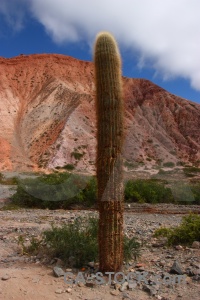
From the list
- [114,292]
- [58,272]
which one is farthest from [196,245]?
[58,272]

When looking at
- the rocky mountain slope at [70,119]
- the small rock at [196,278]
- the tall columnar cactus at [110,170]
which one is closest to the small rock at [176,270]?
the small rock at [196,278]

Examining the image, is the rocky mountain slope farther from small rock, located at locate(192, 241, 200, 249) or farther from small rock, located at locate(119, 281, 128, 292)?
small rock, located at locate(119, 281, 128, 292)

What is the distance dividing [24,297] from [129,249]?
1.92 m

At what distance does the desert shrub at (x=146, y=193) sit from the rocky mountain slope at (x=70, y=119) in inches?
870

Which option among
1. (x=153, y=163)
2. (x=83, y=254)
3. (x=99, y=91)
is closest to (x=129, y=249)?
(x=83, y=254)

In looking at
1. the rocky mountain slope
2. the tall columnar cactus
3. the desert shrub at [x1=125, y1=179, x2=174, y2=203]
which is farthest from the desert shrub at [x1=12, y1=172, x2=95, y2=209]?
the rocky mountain slope

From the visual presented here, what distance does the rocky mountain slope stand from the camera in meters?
42.9

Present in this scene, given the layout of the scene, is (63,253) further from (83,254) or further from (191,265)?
(191,265)

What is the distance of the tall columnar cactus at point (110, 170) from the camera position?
5055 mm

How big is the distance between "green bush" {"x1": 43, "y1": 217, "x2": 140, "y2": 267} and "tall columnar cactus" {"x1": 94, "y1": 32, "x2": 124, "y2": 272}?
0.45 meters

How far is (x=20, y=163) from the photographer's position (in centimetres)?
4022

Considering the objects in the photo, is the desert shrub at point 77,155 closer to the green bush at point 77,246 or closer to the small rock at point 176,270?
the green bush at point 77,246

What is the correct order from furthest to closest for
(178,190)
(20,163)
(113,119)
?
(20,163) → (178,190) → (113,119)

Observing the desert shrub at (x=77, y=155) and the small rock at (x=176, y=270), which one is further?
the desert shrub at (x=77, y=155)
